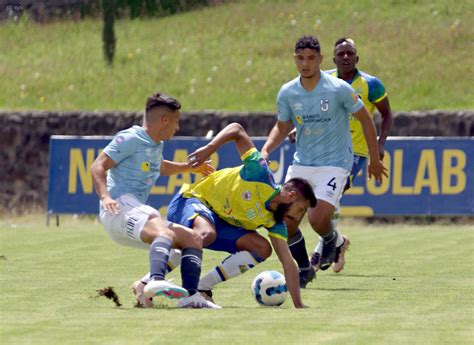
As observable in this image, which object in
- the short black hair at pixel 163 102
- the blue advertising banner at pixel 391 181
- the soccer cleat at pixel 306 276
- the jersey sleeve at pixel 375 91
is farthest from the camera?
the blue advertising banner at pixel 391 181

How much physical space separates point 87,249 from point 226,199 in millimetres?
6344

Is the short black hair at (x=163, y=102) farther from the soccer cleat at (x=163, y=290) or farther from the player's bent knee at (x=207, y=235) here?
the soccer cleat at (x=163, y=290)

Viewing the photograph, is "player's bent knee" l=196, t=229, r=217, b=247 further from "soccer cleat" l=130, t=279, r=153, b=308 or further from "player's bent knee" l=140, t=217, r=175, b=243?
"soccer cleat" l=130, t=279, r=153, b=308

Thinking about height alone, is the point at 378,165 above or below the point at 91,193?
above

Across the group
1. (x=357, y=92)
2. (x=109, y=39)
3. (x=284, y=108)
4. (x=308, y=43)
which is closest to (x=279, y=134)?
(x=284, y=108)

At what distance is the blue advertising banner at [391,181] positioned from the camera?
20.8 metres

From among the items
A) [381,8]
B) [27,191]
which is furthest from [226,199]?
[381,8]

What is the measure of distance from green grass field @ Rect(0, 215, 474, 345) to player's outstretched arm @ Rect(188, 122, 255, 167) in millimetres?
1065

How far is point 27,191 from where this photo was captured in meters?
23.7

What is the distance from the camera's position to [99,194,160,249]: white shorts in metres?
9.77

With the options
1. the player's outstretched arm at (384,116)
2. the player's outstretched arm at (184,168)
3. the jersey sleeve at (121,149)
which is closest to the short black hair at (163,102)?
the jersey sleeve at (121,149)

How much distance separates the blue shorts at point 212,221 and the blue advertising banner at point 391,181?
10.5 m

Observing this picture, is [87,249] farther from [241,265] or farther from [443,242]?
[241,265]

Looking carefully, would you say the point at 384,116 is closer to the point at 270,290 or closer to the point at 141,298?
the point at 270,290
